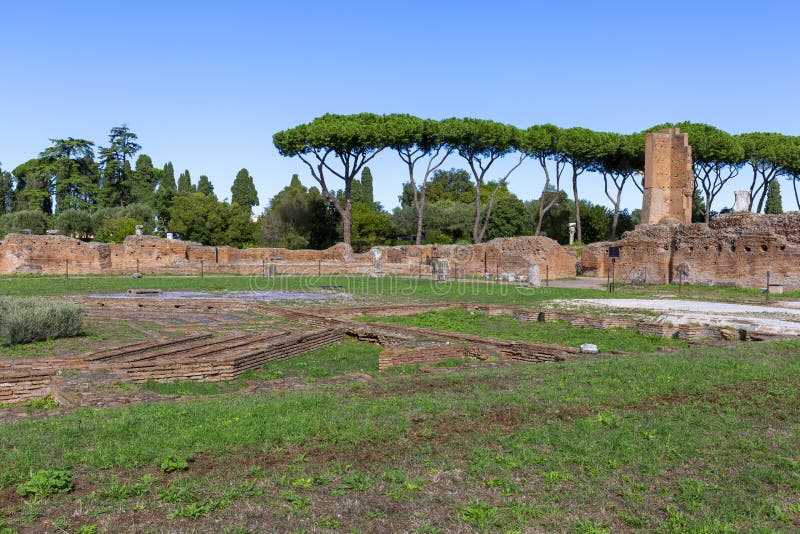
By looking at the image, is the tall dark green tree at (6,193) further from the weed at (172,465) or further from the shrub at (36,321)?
the weed at (172,465)

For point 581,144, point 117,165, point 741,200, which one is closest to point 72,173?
point 117,165

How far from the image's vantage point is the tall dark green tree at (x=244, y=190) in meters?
64.7

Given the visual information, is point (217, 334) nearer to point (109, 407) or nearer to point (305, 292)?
point (109, 407)

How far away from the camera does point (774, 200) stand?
172 ft

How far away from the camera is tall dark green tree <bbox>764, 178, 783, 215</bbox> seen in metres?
51.6

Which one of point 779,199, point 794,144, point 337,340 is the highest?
point 794,144

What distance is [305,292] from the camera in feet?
64.4

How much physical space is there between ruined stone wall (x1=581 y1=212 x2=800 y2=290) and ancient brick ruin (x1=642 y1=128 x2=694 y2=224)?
11.8 meters

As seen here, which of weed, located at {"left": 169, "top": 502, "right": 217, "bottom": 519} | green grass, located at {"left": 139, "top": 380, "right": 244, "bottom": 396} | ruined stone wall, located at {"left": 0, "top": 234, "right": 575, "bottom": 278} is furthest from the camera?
ruined stone wall, located at {"left": 0, "top": 234, "right": 575, "bottom": 278}

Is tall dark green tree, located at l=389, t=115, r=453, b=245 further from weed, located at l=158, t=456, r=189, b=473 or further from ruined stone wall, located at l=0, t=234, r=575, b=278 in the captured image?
weed, located at l=158, t=456, r=189, b=473

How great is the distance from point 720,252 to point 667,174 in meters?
16.7

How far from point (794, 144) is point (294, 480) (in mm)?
51721

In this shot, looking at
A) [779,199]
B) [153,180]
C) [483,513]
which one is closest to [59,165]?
[153,180]

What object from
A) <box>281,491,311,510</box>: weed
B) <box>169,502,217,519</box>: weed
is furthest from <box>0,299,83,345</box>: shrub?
<box>281,491,311,510</box>: weed
